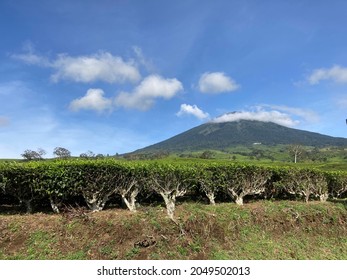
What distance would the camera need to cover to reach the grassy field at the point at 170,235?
9.65 m

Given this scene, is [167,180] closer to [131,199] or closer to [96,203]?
[131,199]

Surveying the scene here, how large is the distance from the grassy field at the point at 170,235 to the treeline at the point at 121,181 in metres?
0.73

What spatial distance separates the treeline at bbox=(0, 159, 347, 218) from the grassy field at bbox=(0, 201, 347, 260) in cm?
73

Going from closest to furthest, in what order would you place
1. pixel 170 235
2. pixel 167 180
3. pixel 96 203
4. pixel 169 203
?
pixel 170 235 → pixel 96 203 → pixel 169 203 → pixel 167 180

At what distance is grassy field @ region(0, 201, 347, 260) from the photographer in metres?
9.65

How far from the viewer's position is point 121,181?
1233 cm

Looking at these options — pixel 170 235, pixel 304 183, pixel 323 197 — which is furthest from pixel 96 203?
pixel 323 197

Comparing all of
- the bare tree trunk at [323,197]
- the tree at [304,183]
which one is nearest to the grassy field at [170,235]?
the tree at [304,183]

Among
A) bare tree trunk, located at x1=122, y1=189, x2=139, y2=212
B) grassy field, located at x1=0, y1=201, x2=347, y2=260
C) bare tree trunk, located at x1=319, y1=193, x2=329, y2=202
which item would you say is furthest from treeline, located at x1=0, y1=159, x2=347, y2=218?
bare tree trunk, located at x1=319, y1=193, x2=329, y2=202

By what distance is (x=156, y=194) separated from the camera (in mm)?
13844

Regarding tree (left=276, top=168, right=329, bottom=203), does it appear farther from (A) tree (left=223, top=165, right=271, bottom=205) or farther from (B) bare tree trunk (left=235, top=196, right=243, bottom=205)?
(B) bare tree trunk (left=235, top=196, right=243, bottom=205)

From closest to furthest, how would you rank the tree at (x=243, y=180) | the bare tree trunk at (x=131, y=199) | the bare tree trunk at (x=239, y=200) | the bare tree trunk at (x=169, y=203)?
the bare tree trunk at (x=169, y=203) < the bare tree trunk at (x=131, y=199) < the tree at (x=243, y=180) < the bare tree trunk at (x=239, y=200)

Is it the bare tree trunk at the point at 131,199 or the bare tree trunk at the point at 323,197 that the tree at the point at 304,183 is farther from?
the bare tree trunk at the point at 131,199

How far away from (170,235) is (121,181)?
10.4 feet
